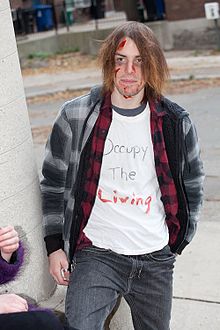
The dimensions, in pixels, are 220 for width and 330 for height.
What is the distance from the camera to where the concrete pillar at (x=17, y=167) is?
9.56 feet

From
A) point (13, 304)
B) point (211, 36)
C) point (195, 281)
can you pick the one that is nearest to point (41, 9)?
point (211, 36)

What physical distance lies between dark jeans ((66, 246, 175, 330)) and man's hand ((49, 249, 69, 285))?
0.10 meters

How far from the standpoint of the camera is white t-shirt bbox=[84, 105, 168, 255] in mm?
2590

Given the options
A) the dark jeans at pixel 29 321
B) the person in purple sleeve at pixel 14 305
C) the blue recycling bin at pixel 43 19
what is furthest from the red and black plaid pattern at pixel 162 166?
the blue recycling bin at pixel 43 19

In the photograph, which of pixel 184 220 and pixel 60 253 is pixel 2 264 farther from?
pixel 184 220

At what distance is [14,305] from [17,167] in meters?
1.13

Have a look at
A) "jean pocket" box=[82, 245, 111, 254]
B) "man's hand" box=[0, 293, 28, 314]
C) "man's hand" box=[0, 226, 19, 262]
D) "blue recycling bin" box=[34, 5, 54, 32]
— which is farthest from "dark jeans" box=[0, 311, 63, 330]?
"blue recycling bin" box=[34, 5, 54, 32]

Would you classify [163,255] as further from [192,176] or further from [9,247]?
[9,247]

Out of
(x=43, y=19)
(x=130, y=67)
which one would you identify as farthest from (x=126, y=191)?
(x=43, y=19)

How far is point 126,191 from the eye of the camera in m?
2.58

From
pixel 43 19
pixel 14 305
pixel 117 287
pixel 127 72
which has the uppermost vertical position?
pixel 127 72

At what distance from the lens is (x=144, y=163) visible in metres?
2.62

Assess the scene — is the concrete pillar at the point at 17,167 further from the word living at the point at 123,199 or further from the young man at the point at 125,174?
the word living at the point at 123,199

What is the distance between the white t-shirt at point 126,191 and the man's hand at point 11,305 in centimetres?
66
